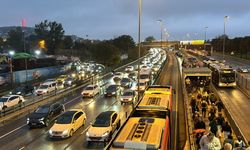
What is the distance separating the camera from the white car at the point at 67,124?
24.2m

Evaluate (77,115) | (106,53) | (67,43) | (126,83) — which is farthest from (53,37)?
(77,115)

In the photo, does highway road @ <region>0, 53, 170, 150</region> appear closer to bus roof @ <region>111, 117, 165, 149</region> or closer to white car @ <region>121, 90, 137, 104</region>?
white car @ <region>121, 90, 137, 104</region>

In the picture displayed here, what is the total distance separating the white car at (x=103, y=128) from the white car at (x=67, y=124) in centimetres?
206

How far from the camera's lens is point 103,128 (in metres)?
23.3

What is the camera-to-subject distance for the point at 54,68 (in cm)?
8512

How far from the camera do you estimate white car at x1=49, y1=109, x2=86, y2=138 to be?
2425 cm

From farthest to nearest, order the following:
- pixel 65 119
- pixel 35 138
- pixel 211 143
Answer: pixel 65 119 → pixel 35 138 → pixel 211 143

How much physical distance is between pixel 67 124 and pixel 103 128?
330cm

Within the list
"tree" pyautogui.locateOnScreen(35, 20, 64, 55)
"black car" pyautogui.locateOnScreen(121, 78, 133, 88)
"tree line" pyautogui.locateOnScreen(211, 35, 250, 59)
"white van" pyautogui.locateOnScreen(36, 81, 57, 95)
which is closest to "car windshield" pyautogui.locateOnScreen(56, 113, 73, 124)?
"white van" pyautogui.locateOnScreen(36, 81, 57, 95)

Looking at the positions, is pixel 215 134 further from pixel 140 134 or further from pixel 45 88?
pixel 45 88

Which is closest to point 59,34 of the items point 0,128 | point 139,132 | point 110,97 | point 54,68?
point 54,68

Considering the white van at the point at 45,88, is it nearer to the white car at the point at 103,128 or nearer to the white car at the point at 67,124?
the white car at the point at 67,124

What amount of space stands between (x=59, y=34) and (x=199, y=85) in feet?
384

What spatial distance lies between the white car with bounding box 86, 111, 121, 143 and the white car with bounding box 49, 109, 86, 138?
206 cm
